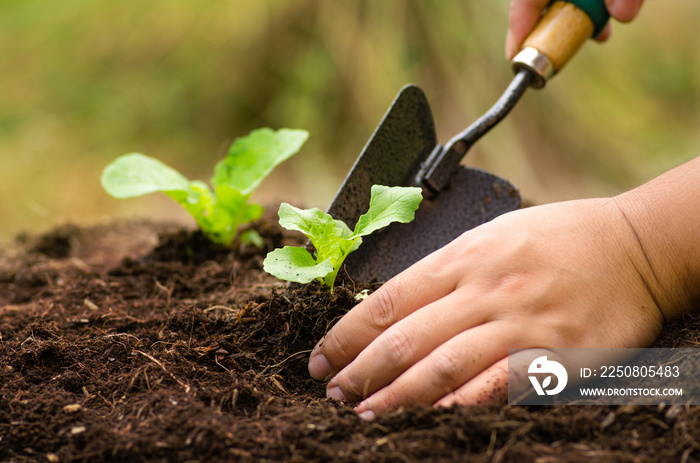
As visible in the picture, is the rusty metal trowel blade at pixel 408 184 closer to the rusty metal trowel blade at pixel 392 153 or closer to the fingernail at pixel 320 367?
the rusty metal trowel blade at pixel 392 153

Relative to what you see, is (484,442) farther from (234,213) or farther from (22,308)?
(22,308)

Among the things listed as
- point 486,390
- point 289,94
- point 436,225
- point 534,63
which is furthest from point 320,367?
point 289,94

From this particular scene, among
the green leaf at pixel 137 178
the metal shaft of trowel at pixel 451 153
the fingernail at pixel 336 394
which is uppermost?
the green leaf at pixel 137 178

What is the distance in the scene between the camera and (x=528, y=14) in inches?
51.8

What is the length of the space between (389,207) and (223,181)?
23.5 inches

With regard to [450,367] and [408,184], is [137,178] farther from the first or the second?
[450,367]

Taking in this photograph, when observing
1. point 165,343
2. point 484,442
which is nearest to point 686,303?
point 484,442

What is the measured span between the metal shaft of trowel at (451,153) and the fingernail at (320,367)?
48cm

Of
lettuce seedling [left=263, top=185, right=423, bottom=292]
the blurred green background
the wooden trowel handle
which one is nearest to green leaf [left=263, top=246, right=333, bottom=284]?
lettuce seedling [left=263, top=185, right=423, bottom=292]

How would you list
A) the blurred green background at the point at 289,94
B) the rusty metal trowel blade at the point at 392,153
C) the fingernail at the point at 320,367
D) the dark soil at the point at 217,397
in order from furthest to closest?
the blurred green background at the point at 289,94 < the rusty metal trowel blade at the point at 392,153 < the fingernail at the point at 320,367 < the dark soil at the point at 217,397

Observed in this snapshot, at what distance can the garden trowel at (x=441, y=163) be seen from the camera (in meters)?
1.14

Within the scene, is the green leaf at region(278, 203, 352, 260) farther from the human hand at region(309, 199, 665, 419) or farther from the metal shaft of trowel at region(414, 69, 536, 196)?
the metal shaft of trowel at region(414, 69, 536, 196)

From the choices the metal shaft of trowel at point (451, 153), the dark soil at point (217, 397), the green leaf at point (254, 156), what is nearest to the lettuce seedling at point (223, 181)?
the green leaf at point (254, 156)

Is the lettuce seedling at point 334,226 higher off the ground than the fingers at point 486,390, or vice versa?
the lettuce seedling at point 334,226
